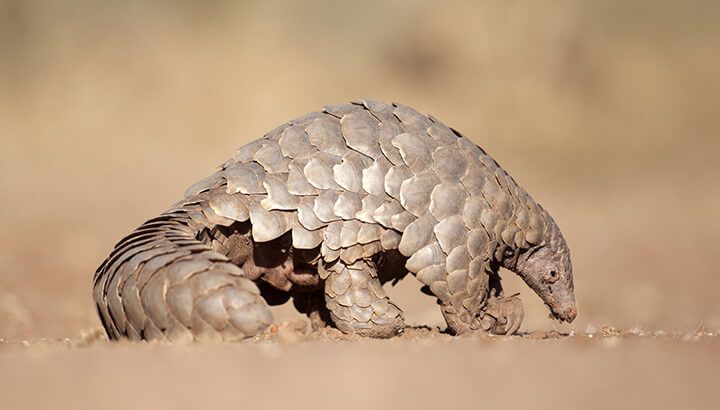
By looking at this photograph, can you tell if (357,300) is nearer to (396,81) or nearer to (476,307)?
(476,307)

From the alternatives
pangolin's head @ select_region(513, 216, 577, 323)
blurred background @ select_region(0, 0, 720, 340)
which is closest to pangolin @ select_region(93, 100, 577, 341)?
pangolin's head @ select_region(513, 216, 577, 323)

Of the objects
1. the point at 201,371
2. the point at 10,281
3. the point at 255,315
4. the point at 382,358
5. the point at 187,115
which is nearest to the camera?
the point at 201,371

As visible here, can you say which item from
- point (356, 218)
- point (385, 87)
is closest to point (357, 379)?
point (356, 218)

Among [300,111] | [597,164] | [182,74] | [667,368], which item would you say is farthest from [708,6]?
[667,368]

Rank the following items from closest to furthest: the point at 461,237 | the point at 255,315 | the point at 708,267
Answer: the point at 255,315 < the point at 461,237 < the point at 708,267

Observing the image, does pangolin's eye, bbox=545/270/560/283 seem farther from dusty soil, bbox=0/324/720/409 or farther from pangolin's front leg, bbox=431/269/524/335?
dusty soil, bbox=0/324/720/409

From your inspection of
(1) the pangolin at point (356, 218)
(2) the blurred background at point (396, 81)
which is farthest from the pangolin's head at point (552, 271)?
(2) the blurred background at point (396, 81)

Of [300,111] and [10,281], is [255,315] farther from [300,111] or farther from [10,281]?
[300,111]
